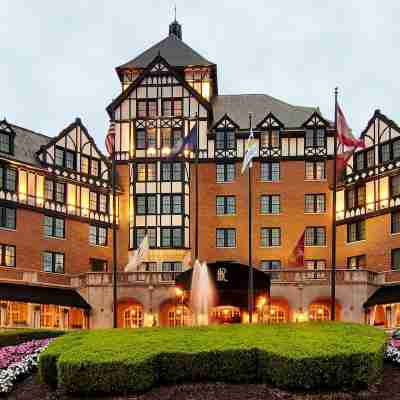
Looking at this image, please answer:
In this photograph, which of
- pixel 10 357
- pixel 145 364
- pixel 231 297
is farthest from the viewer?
pixel 231 297

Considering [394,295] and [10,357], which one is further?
[394,295]

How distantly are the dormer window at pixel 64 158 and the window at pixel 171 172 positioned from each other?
6900 millimetres

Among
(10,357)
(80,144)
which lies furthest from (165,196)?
(10,357)

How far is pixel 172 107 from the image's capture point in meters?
60.3

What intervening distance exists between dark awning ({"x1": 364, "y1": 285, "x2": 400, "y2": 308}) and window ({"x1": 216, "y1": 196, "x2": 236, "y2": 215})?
44.7ft

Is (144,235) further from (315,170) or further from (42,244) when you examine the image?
(315,170)

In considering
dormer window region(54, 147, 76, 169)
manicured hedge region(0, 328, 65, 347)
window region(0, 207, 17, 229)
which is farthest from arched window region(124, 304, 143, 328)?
manicured hedge region(0, 328, 65, 347)

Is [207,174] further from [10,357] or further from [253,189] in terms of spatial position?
[10,357]

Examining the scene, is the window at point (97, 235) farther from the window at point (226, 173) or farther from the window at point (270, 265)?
the window at point (270, 265)

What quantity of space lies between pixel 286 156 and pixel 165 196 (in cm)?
1003

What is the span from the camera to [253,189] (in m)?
60.1

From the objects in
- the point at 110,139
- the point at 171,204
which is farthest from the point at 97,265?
the point at 110,139

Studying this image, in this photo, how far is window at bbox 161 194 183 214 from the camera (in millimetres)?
58781

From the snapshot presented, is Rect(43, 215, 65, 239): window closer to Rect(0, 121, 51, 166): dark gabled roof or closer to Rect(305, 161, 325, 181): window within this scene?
Rect(0, 121, 51, 166): dark gabled roof
